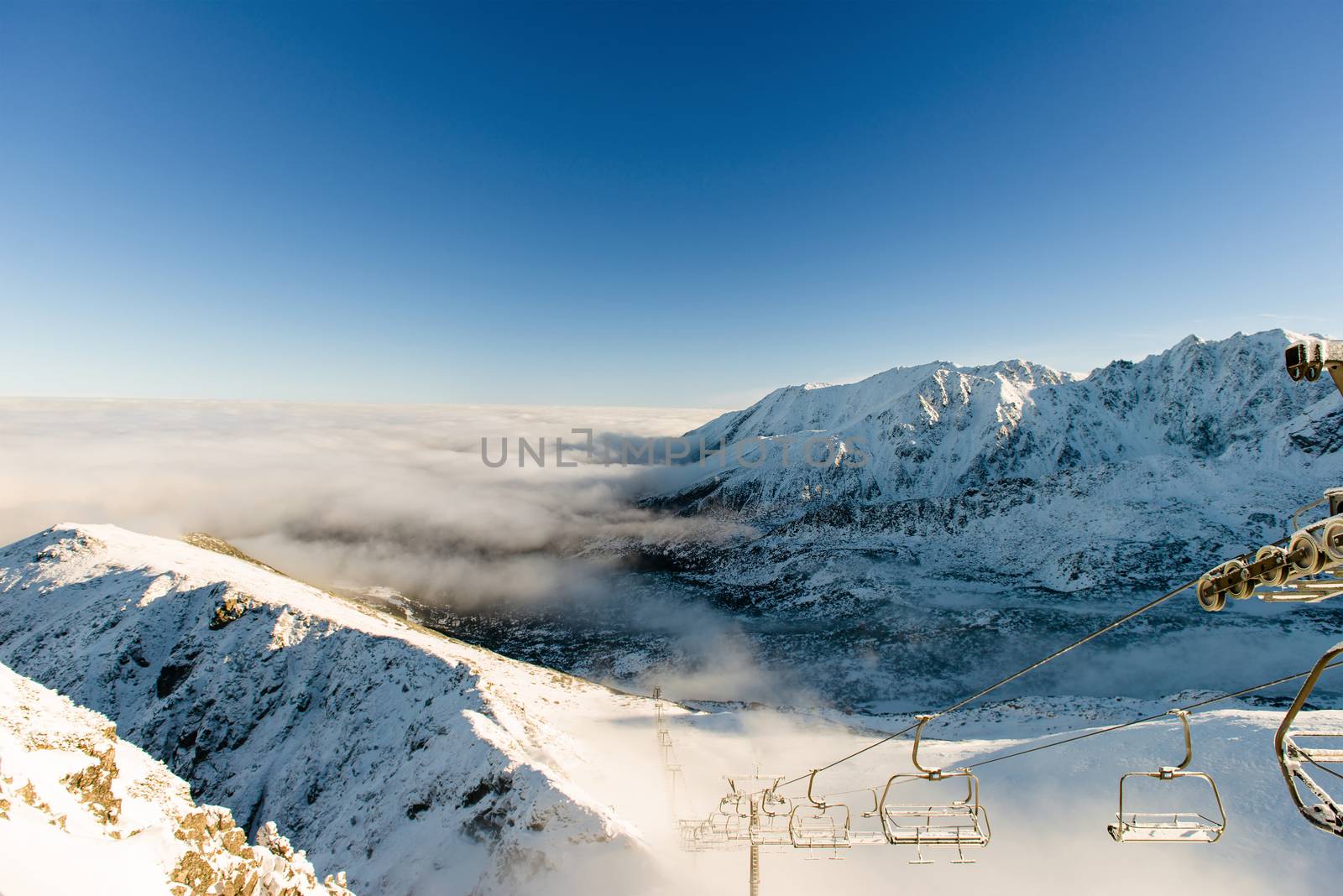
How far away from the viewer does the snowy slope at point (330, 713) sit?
26.0 metres

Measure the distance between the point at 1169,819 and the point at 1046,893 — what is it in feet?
27.9

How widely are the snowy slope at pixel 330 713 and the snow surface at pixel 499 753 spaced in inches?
6.2

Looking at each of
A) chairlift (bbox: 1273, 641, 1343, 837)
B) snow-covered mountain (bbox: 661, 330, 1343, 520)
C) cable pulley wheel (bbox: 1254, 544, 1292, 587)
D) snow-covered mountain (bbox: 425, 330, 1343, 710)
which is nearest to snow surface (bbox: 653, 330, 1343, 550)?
snow-covered mountain (bbox: 661, 330, 1343, 520)

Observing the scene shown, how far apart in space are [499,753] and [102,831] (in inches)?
785

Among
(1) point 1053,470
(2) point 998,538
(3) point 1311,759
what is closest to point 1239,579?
(3) point 1311,759

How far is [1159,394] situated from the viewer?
140625mm

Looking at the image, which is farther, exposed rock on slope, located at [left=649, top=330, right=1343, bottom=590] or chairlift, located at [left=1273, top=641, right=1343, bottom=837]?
exposed rock on slope, located at [left=649, top=330, right=1343, bottom=590]

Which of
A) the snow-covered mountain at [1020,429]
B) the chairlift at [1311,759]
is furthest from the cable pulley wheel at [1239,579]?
the snow-covered mountain at [1020,429]

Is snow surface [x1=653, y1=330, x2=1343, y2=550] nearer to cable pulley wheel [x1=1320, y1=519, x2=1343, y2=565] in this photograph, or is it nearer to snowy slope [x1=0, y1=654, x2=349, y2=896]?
cable pulley wheel [x1=1320, y1=519, x2=1343, y2=565]

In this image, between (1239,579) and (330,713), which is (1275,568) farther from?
(330,713)

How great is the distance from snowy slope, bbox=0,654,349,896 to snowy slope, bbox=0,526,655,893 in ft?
38.2

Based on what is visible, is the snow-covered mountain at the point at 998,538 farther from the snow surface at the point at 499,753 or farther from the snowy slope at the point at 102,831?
the snowy slope at the point at 102,831

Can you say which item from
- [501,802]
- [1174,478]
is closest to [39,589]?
[501,802]

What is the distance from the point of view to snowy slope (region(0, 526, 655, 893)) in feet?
85.5
